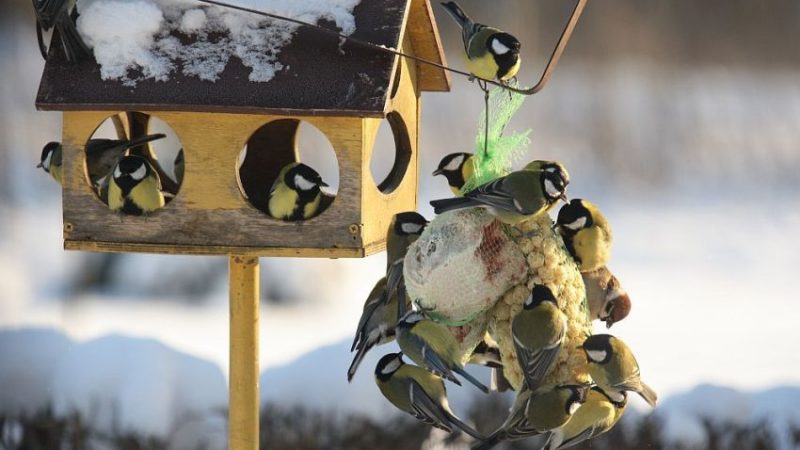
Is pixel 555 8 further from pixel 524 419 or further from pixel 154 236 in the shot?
pixel 524 419

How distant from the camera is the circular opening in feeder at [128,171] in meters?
1.90

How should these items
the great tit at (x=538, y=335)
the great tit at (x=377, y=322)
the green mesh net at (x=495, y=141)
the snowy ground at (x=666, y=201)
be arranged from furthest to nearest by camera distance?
the snowy ground at (x=666, y=201) < the great tit at (x=377, y=322) < the green mesh net at (x=495, y=141) < the great tit at (x=538, y=335)

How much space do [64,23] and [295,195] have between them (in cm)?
45

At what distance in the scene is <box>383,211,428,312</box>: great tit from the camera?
5.52 ft

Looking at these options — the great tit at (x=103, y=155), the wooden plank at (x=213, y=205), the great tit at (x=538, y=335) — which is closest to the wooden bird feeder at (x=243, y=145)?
the wooden plank at (x=213, y=205)

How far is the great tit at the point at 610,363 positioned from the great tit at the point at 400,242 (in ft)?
1.05

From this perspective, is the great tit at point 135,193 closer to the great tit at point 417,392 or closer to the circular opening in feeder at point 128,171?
the circular opening in feeder at point 128,171

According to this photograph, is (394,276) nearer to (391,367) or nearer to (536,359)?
(391,367)

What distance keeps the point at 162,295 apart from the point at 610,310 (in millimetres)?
1739

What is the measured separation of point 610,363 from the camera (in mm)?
1452

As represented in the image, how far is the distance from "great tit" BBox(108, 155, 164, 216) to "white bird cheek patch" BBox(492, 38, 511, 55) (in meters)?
0.61

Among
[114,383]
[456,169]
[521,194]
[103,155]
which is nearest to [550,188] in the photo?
[521,194]

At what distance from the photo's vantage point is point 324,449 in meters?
3.19

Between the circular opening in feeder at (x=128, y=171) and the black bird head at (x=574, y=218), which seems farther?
the circular opening in feeder at (x=128, y=171)
